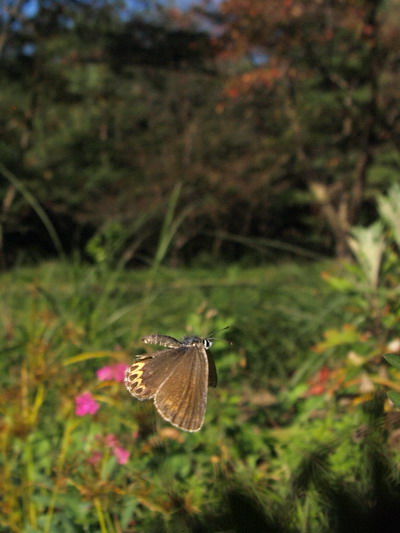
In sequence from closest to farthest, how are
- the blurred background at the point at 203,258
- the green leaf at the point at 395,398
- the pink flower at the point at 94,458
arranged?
the green leaf at the point at 395,398 → the blurred background at the point at 203,258 → the pink flower at the point at 94,458

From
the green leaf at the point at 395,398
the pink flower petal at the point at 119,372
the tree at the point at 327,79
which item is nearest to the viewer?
the green leaf at the point at 395,398

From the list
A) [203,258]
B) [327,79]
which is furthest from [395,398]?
[203,258]

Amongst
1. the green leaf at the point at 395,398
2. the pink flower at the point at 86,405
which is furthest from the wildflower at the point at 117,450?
the green leaf at the point at 395,398

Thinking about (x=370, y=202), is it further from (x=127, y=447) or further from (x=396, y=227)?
(x=127, y=447)

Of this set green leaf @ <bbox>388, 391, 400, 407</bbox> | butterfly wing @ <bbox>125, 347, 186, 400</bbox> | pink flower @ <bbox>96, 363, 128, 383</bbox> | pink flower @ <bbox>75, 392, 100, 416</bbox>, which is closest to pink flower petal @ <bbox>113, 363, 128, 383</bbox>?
pink flower @ <bbox>96, 363, 128, 383</bbox>

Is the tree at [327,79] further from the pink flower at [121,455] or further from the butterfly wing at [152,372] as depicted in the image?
the butterfly wing at [152,372]

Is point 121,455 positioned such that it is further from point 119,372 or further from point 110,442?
point 119,372

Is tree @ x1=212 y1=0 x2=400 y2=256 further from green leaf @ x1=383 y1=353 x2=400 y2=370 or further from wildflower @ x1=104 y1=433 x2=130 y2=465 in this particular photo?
green leaf @ x1=383 y1=353 x2=400 y2=370

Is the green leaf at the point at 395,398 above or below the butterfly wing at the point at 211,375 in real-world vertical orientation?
above
